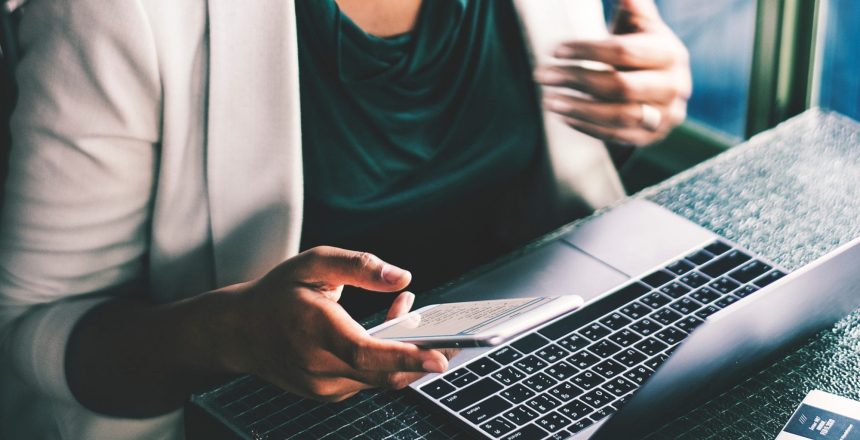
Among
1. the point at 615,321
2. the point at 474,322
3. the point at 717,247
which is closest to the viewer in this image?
the point at 474,322

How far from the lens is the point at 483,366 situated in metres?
0.94

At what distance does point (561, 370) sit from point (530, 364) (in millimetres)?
30

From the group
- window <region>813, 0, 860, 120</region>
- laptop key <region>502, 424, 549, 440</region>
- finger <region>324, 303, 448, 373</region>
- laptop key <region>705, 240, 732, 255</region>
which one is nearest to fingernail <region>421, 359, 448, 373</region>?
finger <region>324, 303, 448, 373</region>

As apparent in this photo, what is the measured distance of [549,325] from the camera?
1.00 m

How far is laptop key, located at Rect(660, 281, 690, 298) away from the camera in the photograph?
1.04 meters

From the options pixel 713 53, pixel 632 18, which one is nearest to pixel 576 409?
pixel 632 18

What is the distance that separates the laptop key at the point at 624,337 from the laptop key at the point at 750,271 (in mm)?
150

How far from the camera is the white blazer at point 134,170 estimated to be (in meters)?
0.97

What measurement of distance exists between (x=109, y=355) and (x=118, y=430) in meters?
Result: 0.13

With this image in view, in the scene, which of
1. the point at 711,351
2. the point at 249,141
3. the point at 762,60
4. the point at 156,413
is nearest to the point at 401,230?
the point at 249,141

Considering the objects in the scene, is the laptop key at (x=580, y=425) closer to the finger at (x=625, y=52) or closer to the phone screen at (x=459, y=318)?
the phone screen at (x=459, y=318)

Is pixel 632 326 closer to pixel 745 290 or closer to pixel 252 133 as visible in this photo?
pixel 745 290

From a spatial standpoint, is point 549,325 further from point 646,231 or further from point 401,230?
point 401,230

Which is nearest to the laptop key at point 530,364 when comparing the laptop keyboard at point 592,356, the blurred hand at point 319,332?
the laptop keyboard at point 592,356
